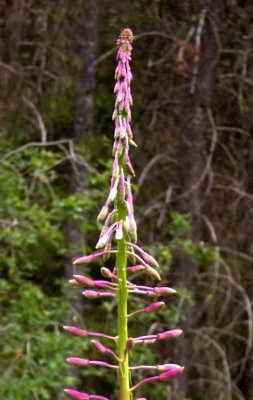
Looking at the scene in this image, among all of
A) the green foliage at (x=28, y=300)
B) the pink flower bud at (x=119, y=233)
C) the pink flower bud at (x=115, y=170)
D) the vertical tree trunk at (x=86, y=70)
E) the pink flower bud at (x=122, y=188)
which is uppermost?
the pink flower bud at (x=115, y=170)

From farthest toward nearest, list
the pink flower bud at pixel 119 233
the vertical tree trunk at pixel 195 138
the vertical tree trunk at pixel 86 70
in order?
the vertical tree trunk at pixel 86 70 < the vertical tree trunk at pixel 195 138 < the pink flower bud at pixel 119 233

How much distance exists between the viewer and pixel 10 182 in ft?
22.7

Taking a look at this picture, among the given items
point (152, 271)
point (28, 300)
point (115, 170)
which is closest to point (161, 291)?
point (152, 271)

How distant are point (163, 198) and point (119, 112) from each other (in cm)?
645

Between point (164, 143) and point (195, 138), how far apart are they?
0.72 m

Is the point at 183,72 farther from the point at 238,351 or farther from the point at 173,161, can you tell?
the point at 238,351

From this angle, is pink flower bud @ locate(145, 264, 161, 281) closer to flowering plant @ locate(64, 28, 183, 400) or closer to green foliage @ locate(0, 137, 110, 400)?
flowering plant @ locate(64, 28, 183, 400)

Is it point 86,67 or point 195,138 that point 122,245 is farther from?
point 86,67

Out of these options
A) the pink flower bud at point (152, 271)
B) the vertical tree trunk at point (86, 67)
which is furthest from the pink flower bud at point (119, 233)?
the vertical tree trunk at point (86, 67)

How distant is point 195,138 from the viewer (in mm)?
8164

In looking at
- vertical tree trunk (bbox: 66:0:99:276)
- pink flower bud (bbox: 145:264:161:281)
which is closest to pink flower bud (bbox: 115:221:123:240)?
pink flower bud (bbox: 145:264:161:281)

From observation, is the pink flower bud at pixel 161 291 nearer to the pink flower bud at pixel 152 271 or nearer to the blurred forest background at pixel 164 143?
the pink flower bud at pixel 152 271

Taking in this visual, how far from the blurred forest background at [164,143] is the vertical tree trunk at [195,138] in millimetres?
11

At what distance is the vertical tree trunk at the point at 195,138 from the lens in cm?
806
